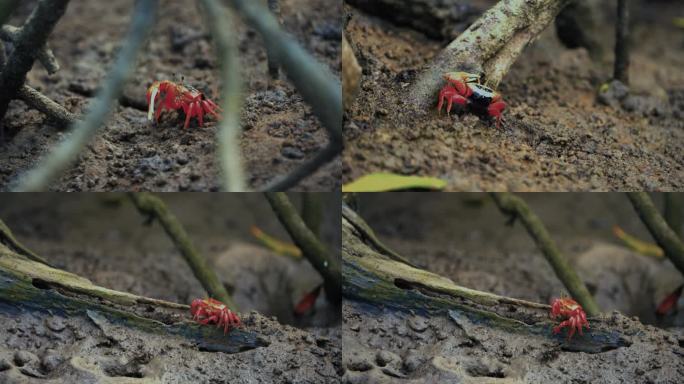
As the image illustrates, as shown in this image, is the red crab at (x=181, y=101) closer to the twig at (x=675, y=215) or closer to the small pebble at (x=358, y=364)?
the small pebble at (x=358, y=364)

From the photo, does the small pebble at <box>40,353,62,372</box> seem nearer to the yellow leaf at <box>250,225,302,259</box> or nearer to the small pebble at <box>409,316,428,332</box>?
the yellow leaf at <box>250,225,302,259</box>

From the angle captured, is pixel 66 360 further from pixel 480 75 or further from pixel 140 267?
pixel 480 75

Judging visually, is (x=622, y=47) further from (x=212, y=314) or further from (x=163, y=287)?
(x=163, y=287)

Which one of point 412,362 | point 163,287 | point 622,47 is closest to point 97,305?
point 163,287

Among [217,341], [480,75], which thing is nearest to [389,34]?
[480,75]

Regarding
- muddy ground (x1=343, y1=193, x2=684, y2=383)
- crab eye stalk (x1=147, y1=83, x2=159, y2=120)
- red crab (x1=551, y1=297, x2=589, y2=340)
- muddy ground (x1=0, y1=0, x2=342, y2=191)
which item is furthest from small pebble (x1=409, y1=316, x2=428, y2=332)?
crab eye stalk (x1=147, y1=83, x2=159, y2=120)

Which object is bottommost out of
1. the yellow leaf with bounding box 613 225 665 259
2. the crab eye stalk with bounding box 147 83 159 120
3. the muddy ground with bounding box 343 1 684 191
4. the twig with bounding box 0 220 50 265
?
the twig with bounding box 0 220 50 265
